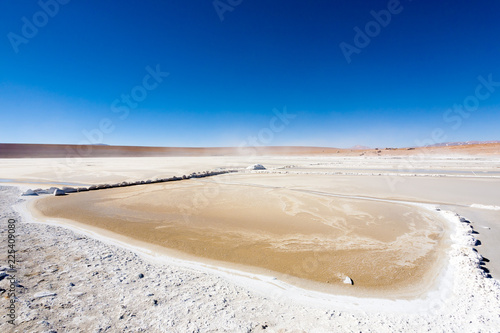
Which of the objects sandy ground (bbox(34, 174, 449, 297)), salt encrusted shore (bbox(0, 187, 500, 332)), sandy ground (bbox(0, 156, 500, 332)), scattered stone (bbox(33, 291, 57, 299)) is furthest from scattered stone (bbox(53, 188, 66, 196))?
scattered stone (bbox(33, 291, 57, 299))

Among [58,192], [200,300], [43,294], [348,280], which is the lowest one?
[348,280]

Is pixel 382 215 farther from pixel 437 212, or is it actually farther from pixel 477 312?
pixel 477 312

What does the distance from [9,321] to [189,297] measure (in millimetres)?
1812

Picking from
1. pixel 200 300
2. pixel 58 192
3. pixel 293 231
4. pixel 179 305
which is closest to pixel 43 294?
pixel 179 305

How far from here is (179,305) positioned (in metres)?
2.68

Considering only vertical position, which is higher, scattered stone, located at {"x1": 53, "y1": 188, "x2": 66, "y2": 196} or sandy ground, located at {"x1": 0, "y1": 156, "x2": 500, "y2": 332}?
scattered stone, located at {"x1": 53, "y1": 188, "x2": 66, "y2": 196}

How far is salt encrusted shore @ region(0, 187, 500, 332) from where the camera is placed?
2377mm

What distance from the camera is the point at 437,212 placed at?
272 inches

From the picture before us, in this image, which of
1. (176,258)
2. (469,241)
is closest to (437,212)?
(469,241)

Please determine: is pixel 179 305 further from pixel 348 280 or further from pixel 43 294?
pixel 348 280

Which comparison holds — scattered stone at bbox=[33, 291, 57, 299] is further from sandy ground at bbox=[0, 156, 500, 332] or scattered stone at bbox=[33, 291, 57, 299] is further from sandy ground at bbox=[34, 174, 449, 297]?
sandy ground at bbox=[34, 174, 449, 297]

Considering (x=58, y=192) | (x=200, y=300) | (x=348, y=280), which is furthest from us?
(x=58, y=192)

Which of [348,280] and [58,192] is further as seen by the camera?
[58,192]

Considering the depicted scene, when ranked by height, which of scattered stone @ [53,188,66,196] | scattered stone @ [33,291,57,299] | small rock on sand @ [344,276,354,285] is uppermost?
scattered stone @ [53,188,66,196]
